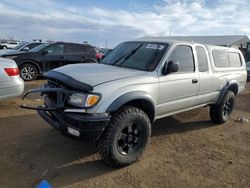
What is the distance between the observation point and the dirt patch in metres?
3.46

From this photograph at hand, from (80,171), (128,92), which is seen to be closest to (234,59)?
(128,92)

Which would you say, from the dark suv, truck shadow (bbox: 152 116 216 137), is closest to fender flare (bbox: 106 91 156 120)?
truck shadow (bbox: 152 116 216 137)

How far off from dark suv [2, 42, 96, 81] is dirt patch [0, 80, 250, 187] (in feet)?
16.6

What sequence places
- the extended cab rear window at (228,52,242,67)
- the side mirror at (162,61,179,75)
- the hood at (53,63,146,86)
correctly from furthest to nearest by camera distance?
the extended cab rear window at (228,52,242,67) < the side mirror at (162,61,179,75) < the hood at (53,63,146,86)

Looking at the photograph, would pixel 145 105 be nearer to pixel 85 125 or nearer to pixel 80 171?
pixel 85 125

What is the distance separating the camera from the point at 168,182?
3482 mm

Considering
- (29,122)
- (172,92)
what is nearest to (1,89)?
(29,122)

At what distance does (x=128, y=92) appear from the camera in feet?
12.1

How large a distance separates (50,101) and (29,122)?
1.86m

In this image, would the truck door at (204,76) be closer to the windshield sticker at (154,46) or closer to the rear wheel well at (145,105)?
the windshield sticker at (154,46)

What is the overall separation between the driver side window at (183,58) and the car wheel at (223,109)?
1.46 m

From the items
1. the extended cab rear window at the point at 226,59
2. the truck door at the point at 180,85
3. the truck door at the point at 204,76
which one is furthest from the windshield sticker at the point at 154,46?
the extended cab rear window at the point at 226,59

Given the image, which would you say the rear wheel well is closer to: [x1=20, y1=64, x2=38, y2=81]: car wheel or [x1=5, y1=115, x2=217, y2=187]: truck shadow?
[x1=5, y1=115, x2=217, y2=187]: truck shadow

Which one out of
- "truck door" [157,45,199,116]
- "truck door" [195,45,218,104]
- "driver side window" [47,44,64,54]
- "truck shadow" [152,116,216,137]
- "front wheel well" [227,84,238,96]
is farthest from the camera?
"driver side window" [47,44,64,54]
